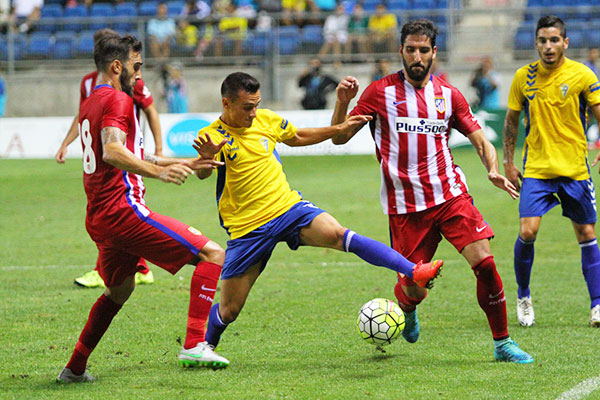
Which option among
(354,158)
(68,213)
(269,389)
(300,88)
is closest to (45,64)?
(300,88)

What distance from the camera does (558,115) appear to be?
283 inches

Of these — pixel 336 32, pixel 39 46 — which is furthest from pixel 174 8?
pixel 336 32

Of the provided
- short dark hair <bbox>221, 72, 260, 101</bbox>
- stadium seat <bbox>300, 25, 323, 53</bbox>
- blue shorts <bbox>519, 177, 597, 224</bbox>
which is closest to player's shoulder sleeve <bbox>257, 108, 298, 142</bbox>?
short dark hair <bbox>221, 72, 260, 101</bbox>

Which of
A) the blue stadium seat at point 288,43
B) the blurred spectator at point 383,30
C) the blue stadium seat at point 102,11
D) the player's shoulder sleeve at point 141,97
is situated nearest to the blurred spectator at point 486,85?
the blurred spectator at point 383,30

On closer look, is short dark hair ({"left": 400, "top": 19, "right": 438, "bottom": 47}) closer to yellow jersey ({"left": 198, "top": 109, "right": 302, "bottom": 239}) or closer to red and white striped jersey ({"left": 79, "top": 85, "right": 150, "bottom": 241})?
yellow jersey ({"left": 198, "top": 109, "right": 302, "bottom": 239})

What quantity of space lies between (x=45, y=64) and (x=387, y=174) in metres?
20.1

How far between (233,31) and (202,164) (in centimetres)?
1881

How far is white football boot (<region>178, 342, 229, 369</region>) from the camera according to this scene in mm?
5633

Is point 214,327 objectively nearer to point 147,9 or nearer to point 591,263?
point 591,263

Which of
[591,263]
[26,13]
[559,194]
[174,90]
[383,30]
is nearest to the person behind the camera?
[559,194]

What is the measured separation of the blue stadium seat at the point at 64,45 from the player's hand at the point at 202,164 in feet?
66.2

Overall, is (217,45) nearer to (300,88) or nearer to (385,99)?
(300,88)

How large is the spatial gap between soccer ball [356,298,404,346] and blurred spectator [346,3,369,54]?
17773 mm

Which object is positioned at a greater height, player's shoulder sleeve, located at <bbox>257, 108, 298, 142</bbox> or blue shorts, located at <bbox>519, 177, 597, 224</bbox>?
player's shoulder sleeve, located at <bbox>257, 108, 298, 142</bbox>
